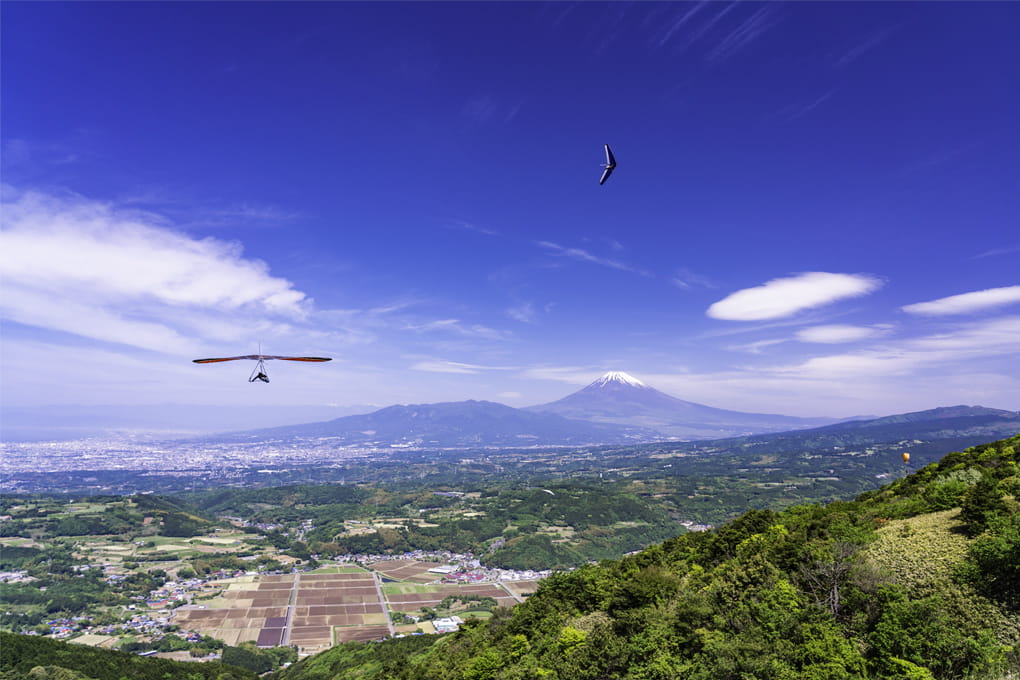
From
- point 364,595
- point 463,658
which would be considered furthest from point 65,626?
point 463,658

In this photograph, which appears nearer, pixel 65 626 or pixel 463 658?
pixel 463 658

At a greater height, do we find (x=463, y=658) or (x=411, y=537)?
(x=463, y=658)

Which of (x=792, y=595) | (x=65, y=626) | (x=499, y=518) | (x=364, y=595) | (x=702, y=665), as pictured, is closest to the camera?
(x=702, y=665)

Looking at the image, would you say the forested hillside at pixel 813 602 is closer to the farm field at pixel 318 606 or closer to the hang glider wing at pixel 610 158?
the hang glider wing at pixel 610 158

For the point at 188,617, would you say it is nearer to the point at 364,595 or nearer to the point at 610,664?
the point at 364,595

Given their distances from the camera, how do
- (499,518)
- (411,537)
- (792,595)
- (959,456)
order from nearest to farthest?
(792,595)
(959,456)
(411,537)
(499,518)

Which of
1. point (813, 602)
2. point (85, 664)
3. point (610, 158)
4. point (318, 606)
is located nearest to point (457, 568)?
point (318, 606)

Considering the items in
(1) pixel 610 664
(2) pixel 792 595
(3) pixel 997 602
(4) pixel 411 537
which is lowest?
(4) pixel 411 537

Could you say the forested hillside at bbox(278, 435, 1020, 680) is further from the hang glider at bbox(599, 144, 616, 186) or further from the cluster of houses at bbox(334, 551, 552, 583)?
the cluster of houses at bbox(334, 551, 552, 583)
